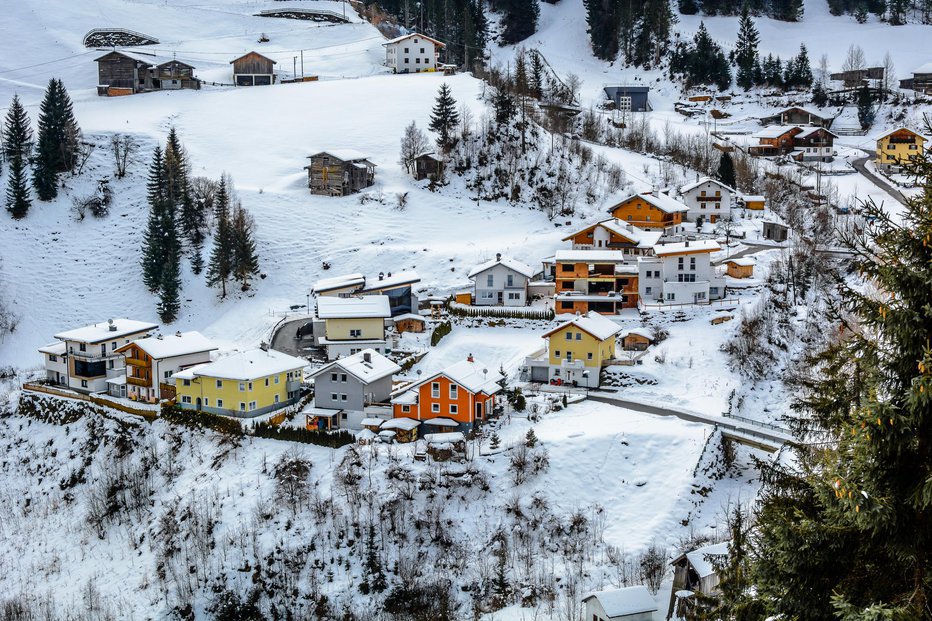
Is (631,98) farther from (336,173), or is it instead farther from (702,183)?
(336,173)

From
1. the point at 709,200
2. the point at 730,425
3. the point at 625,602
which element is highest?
the point at 709,200

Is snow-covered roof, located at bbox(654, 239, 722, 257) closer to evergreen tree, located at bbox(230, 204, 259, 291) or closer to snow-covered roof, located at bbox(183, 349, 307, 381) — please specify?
snow-covered roof, located at bbox(183, 349, 307, 381)

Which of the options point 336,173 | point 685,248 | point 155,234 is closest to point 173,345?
point 155,234

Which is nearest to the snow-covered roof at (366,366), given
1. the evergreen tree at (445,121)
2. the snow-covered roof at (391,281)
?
the snow-covered roof at (391,281)

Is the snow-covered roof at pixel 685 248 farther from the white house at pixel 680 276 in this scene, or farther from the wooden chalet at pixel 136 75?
the wooden chalet at pixel 136 75

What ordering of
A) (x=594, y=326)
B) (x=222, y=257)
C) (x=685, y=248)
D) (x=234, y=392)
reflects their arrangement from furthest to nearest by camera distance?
(x=222, y=257), (x=685, y=248), (x=594, y=326), (x=234, y=392)

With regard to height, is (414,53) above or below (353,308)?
above

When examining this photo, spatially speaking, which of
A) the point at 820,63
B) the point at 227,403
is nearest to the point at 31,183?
the point at 227,403
